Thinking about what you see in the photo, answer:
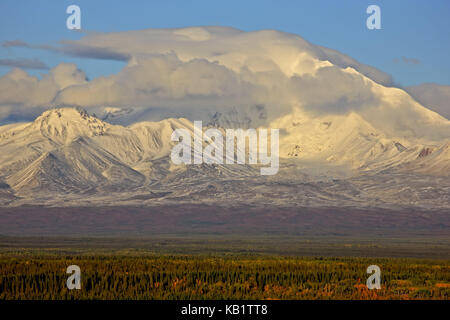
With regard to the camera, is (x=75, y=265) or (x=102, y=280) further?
(x=75, y=265)

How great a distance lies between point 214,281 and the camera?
77625 mm

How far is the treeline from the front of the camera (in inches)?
2616

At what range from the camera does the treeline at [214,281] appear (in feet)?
218

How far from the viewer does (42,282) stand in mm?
71812
